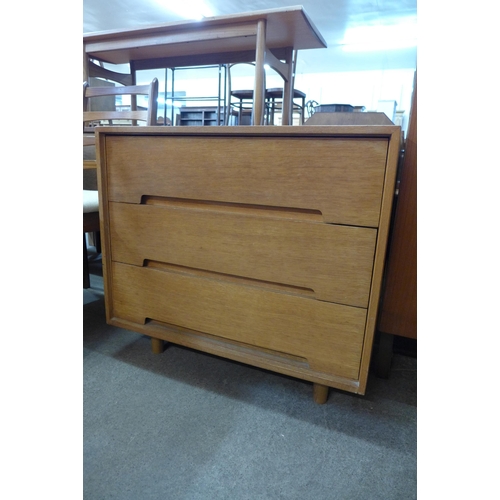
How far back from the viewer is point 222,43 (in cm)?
135

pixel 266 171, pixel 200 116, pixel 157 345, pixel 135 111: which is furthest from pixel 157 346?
pixel 200 116

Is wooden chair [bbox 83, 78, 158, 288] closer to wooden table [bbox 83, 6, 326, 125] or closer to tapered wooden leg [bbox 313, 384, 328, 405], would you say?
wooden table [bbox 83, 6, 326, 125]

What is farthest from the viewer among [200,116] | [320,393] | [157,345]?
[200,116]

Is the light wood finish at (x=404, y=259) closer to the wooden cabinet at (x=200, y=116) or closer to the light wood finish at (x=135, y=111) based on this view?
the light wood finish at (x=135, y=111)

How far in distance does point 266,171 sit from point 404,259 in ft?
1.29

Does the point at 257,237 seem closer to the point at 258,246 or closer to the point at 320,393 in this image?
the point at 258,246

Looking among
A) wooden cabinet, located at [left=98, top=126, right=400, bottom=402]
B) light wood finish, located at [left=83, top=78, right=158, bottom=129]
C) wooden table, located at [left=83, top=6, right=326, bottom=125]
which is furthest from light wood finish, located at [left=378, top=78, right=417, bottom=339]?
light wood finish, located at [left=83, top=78, right=158, bottom=129]

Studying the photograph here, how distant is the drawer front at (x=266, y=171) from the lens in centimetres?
63

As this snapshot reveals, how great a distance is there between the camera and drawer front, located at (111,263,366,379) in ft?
2.32

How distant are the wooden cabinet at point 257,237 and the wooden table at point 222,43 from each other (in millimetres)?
557

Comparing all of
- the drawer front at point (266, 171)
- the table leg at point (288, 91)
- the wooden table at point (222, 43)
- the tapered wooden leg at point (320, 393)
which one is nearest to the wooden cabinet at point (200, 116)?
the wooden table at point (222, 43)
